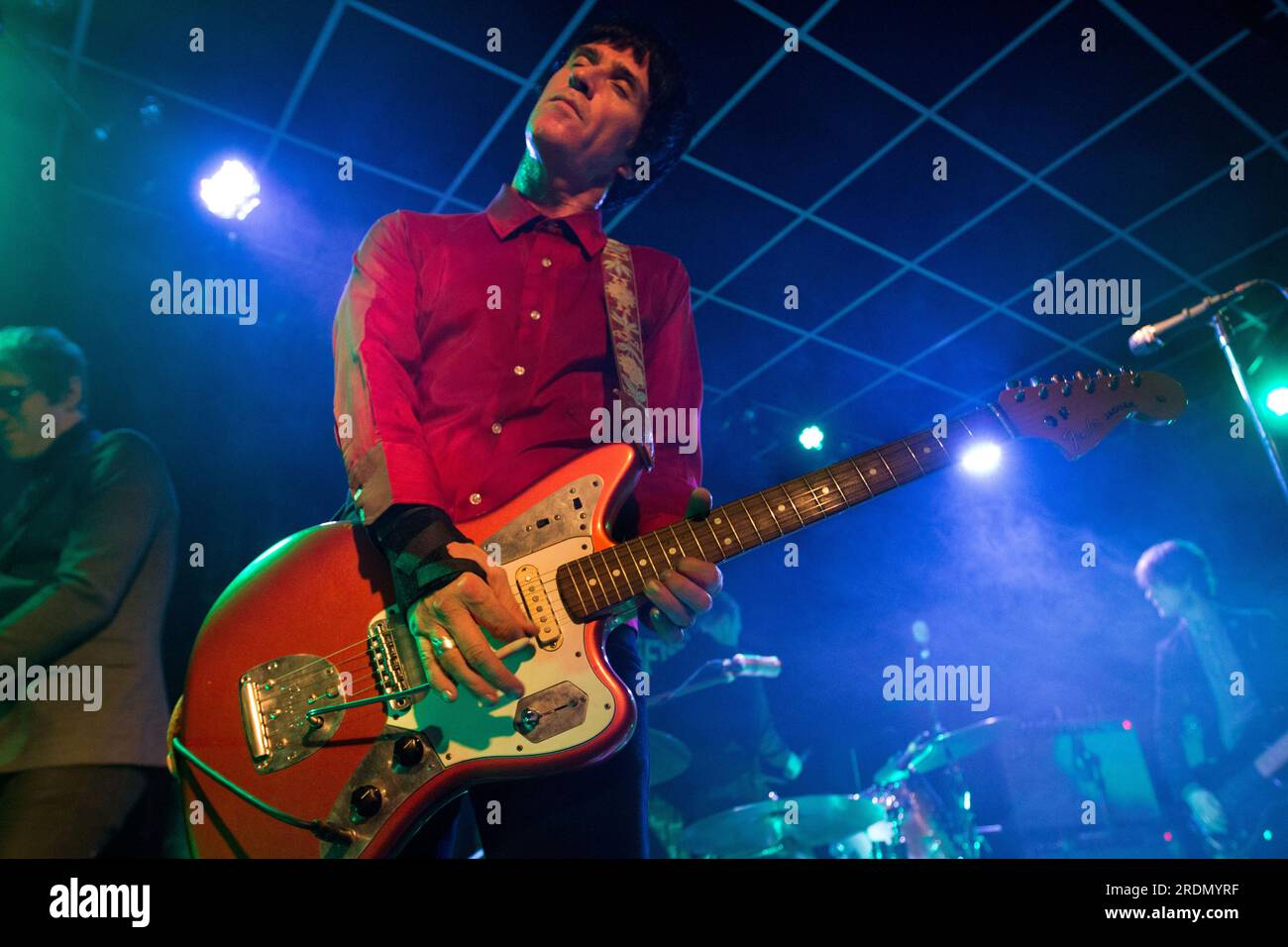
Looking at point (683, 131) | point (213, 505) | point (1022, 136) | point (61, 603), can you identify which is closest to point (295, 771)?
point (61, 603)

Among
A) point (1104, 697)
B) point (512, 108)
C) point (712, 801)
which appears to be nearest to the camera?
point (512, 108)

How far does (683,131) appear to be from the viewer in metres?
2.70

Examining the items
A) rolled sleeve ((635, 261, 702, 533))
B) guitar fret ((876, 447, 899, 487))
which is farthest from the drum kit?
guitar fret ((876, 447, 899, 487))

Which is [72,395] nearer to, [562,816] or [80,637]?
[80,637]

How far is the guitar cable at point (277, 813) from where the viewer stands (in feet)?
4.89

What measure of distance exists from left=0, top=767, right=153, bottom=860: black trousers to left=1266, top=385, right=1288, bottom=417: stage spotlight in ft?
22.8

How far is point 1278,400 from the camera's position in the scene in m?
5.50

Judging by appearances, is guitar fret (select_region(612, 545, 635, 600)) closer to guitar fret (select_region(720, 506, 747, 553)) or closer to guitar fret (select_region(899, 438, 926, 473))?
guitar fret (select_region(720, 506, 747, 553))

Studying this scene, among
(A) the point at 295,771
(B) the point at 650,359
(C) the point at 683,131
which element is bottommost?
(A) the point at 295,771

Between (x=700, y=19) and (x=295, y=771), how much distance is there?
12.7ft

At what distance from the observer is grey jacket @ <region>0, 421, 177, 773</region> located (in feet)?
7.47

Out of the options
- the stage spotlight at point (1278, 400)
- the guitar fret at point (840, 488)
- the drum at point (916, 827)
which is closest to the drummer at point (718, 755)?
the drum at point (916, 827)

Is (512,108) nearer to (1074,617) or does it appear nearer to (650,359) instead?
(650,359)

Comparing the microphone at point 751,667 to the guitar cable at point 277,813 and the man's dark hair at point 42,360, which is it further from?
the man's dark hair at point 42,360
